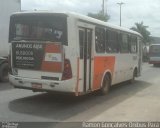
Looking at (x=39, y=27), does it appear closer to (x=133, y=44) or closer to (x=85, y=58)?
(x=85, y=58)

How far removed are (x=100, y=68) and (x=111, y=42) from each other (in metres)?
1.73

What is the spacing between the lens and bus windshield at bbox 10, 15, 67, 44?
11.7 metres

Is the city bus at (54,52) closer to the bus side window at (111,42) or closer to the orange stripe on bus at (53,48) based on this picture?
the orange stripe on bus at (53,48)

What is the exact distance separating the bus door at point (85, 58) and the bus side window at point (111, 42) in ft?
6.39

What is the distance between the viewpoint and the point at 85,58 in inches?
497

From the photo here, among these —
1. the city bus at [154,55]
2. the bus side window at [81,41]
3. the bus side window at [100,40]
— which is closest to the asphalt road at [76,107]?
the bus side window at [81,41]

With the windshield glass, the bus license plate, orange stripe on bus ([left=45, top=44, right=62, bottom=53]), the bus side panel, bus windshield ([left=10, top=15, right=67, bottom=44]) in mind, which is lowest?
the bus license plate

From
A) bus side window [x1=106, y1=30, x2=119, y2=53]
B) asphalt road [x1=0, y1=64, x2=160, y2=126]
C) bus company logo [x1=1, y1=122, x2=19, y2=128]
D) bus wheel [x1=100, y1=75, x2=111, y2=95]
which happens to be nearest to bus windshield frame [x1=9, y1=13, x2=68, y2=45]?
asphalt road [x1=0, y1=64, x2=160, y2=126]

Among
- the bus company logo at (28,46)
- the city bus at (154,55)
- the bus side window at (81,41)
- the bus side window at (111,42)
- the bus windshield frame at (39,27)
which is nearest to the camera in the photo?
the bus windshield frame at (39,27)

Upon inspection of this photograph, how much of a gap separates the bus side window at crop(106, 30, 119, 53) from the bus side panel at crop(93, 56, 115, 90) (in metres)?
0.37

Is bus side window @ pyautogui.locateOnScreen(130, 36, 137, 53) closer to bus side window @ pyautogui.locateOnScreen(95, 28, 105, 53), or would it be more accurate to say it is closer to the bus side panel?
the bus side panel

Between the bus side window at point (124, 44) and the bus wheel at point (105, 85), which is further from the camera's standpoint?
the bus side window at point (124, 44)

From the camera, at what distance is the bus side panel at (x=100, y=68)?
13.6 meters

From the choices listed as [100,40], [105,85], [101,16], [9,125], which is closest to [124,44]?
[105,85]
